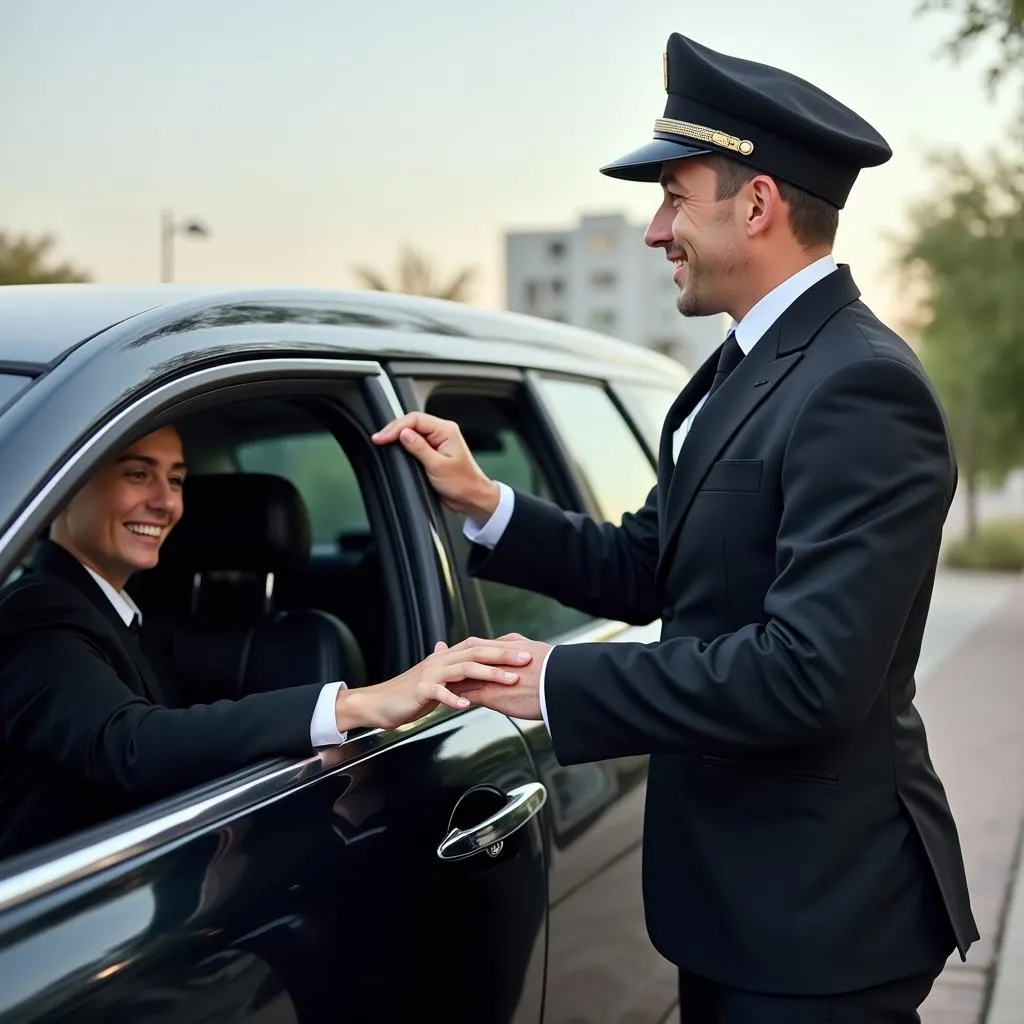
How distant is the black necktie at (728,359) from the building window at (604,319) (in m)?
78.6

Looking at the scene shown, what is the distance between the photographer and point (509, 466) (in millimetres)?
3430

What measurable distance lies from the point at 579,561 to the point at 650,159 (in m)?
0.80

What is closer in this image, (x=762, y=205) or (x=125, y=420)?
(x=125, y=420)

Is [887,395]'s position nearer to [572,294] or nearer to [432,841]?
[432,841]

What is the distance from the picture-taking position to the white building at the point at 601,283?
80.1 m

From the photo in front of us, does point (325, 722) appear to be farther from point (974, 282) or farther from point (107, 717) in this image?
point (974, 282)

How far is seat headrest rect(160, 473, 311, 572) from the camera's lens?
9.15ft

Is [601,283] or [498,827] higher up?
[498,827]

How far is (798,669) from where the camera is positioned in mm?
1783

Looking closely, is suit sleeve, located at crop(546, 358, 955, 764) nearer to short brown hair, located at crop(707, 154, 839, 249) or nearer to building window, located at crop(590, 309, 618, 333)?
short brown hair, located at crop(707, 154, 839, 249)

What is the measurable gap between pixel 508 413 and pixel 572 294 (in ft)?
258

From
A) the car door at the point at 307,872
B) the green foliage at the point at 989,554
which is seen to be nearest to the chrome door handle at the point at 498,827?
the car door at the point at 307,872

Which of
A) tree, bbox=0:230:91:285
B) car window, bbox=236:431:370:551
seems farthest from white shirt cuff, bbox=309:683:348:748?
tree, bbox=0:230:91:285

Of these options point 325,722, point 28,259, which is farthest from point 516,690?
point 28,259
